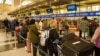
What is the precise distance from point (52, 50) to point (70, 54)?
7.23 feet

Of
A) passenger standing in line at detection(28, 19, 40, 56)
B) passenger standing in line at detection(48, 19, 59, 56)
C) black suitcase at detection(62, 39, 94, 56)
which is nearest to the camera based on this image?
black suitcase at detection(62, 39, 94, 56)

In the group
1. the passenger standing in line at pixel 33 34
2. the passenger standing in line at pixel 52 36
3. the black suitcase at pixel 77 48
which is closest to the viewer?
the black suitcase at pixel 77 48

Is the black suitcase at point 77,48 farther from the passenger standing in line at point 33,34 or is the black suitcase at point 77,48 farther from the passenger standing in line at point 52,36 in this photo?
the passenger standing in line at point 33,34

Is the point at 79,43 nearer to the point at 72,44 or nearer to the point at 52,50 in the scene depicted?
the point at 72,44

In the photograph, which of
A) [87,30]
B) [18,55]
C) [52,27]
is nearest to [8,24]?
[87,30]

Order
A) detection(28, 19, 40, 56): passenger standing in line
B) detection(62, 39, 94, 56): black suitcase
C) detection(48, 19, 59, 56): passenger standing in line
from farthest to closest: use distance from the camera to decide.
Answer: detection(28, 19, 40, 56): passenger standing in line < detection(48, 19, 59, 56): passenger standing in line < detection(62, 39, 94, 56): black suitcase

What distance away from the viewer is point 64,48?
284 cm

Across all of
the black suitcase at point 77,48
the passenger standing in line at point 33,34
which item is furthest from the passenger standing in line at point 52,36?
the black suitcase at point 77,48

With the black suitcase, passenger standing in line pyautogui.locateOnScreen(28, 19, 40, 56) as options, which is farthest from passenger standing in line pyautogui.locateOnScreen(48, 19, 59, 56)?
the black suitcase

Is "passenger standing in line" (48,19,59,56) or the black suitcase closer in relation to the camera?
the black suitcase

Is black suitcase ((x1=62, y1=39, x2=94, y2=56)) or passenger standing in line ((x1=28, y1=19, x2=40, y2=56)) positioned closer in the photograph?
black suitcase ((x1=62, y1=39, x2=94, y2=56))

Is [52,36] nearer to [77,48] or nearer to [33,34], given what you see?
[33,34]

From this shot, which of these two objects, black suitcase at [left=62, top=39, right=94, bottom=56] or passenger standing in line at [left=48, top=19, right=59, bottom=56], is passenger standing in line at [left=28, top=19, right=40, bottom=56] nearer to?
passenger standing in line at [left=48, top=19, right=59, bottom=56]

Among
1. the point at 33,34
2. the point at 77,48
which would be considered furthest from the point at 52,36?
the point at 77,48
